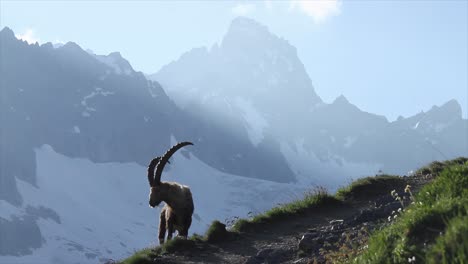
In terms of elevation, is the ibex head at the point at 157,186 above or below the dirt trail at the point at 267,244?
above

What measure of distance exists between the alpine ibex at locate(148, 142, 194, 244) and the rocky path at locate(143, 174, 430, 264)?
194 centimetres

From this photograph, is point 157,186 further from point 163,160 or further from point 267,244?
point 267,244

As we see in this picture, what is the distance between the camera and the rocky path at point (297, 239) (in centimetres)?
1241

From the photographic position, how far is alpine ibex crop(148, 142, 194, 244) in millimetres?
17500

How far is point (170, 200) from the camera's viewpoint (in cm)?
1778

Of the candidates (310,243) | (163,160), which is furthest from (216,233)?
(310,243)

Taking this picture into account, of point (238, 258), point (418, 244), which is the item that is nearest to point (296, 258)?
point (238, 258)

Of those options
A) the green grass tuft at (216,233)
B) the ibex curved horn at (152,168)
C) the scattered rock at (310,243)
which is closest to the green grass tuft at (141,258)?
the green grass tuft at (216,233)

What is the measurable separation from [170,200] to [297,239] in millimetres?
4639

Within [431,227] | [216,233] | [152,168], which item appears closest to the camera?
[431,227]

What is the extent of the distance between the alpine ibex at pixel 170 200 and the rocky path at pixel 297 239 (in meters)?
1.94

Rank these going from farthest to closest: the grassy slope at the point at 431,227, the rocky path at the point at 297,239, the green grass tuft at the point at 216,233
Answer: the green grass tuft at the point at 216,233 → the rocky path at the point at 297,239 → the grassy slope at the point at 431,227

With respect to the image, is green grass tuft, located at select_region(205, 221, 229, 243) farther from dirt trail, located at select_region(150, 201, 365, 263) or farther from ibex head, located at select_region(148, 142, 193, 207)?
ibex head, located at select_region(148, 142, 193, 207)

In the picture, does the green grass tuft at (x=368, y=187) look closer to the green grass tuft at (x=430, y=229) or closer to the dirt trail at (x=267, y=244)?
the dirt trail at (x=267, y=244)
